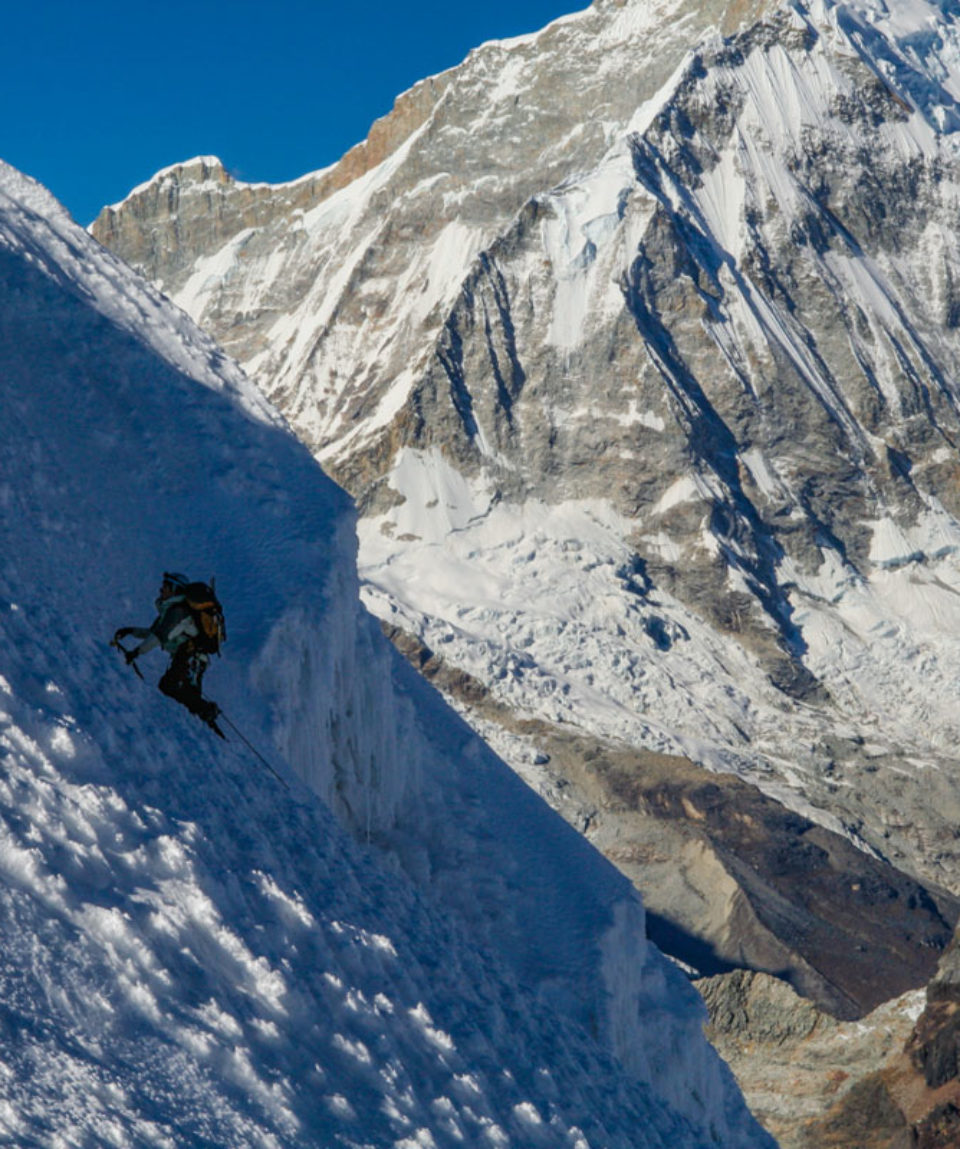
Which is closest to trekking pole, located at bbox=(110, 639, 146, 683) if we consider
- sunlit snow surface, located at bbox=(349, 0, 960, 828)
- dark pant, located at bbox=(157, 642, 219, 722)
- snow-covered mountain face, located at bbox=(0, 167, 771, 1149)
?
snow-covered mountain face, located at bbox=(0, 167, 771, 1149)

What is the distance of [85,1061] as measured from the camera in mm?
10383

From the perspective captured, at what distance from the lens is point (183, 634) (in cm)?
1562

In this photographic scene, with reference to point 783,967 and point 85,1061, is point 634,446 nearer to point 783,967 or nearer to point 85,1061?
point 783,967

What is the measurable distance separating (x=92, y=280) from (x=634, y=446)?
554 feet

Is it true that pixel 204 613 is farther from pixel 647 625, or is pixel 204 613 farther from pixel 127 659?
pixel 647 625

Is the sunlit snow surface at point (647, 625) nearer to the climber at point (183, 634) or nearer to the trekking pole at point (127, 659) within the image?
the climber at point (183, 634)

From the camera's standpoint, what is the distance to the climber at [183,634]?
1545cm

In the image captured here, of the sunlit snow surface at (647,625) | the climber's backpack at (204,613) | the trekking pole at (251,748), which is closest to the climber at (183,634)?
the climber's backpack at (204,613)

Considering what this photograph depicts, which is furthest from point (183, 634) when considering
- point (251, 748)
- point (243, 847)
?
point (243, 847)

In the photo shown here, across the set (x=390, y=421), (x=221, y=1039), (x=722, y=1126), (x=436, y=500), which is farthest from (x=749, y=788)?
(x=221, y=1039)

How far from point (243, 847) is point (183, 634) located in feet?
7.73

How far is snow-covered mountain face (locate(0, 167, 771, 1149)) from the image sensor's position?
444 inches

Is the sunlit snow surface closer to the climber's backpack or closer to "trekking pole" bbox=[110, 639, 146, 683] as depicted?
"trekking pole" bbox=[110, 639, 146, 683]

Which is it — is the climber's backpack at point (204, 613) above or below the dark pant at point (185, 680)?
above
